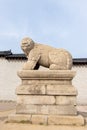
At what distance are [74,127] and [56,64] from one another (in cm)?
189

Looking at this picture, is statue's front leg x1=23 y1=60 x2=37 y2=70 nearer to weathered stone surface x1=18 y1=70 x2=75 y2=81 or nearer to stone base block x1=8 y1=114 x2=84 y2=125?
weathered stone surface x1=18 y1=70 x2=75 y2=81

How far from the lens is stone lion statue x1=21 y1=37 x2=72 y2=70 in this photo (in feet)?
23.0

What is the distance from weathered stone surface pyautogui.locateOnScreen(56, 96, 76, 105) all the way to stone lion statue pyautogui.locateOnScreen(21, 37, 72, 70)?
0.89 meters

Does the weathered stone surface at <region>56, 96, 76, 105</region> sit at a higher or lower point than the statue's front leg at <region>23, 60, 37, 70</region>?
lower

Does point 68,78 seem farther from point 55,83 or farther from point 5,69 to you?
point 5,69

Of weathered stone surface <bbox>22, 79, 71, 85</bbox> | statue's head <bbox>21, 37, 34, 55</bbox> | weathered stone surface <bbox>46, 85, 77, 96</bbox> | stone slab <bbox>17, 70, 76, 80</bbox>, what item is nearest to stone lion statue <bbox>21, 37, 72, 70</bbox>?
statue's head <bbox>21, 37, 34, 55</bbox>

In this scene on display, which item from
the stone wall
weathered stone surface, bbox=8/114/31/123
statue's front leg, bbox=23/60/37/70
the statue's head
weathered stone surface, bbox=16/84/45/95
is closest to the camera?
weathered stone surface, bbox=8/114/31/123

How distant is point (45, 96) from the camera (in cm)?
659

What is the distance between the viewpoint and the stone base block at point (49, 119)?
6217 millimetres

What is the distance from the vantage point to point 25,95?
6648 mm

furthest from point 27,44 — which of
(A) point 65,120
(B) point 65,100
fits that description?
(A) point 65,120

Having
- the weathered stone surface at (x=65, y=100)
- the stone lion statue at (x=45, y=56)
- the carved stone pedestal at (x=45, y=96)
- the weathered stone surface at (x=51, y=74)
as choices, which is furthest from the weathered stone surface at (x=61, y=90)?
the stone lion statue at (x=45, y=56)

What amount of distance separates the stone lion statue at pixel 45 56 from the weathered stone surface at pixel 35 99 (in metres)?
0.86

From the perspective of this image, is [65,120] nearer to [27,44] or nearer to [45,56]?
[45,56]
